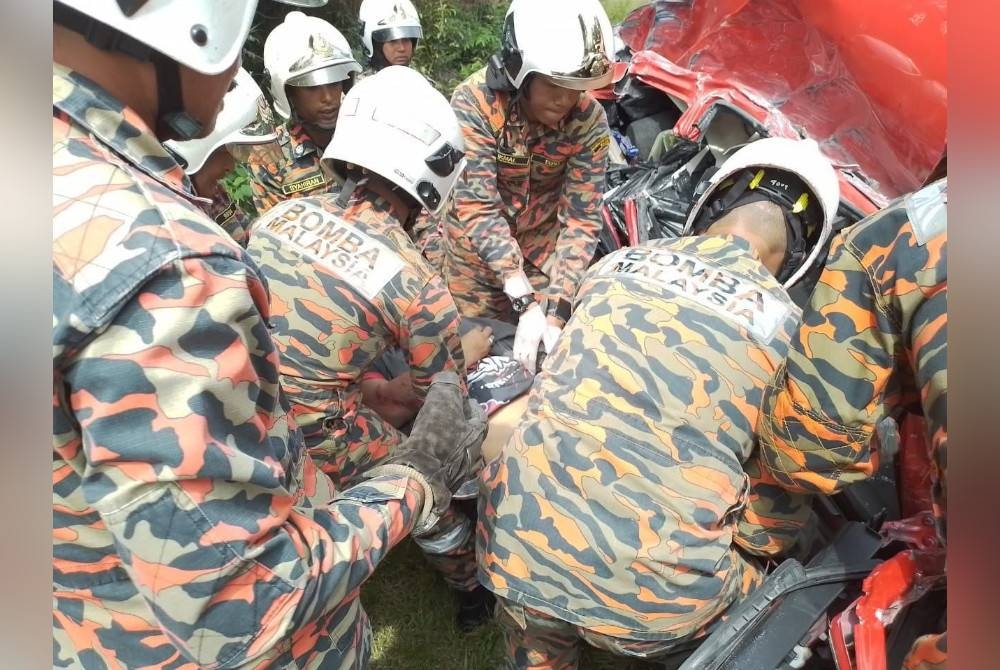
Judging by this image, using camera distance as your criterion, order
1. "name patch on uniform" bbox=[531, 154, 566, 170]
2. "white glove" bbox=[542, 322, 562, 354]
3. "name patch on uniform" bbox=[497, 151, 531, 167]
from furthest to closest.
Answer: "name patch on uniform" bbox=[531, 154, 566, 170], "name patch on uniform" bbox=[497, 151, 531, 167], "white glove" bbox=[542, 322, 562, 354]

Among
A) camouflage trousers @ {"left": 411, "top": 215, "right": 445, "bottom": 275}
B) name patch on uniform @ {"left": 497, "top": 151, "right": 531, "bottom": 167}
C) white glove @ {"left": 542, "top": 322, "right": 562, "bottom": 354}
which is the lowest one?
camouflage trousers @ {"left": 411, "top": 215, "right": 445, "bottom": 275}

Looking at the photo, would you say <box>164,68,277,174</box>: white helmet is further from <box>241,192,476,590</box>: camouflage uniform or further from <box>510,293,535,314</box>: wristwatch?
<box>510,293,535,314</box>: wristwatch

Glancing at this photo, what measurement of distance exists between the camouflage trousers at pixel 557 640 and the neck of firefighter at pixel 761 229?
1.12 m

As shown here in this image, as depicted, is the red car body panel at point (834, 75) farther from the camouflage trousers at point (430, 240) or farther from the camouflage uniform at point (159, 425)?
the camouflage uniform at point (159, 425)

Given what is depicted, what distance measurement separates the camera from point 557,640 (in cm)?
220

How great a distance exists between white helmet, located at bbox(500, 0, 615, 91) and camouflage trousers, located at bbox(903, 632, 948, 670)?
2710 millimetres

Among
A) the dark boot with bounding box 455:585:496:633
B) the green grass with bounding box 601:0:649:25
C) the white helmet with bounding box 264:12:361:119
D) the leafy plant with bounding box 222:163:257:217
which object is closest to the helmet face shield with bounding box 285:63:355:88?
the white helmet with bounding box 264:12:361:119

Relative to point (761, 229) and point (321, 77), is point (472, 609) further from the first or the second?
Result: point (321, 77)

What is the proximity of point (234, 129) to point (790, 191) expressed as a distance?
2.15m

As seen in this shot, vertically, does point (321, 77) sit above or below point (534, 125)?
above

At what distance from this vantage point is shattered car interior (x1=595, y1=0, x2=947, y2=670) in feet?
5.89

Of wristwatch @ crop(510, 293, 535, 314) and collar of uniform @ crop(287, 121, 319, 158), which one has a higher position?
collar of uniform @ crop(287, 121, 319, 158)

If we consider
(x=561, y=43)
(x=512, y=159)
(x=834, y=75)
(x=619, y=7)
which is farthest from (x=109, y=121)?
(x=619, y=7)

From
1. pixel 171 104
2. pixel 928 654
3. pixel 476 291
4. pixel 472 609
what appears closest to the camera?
pixel 171 104
